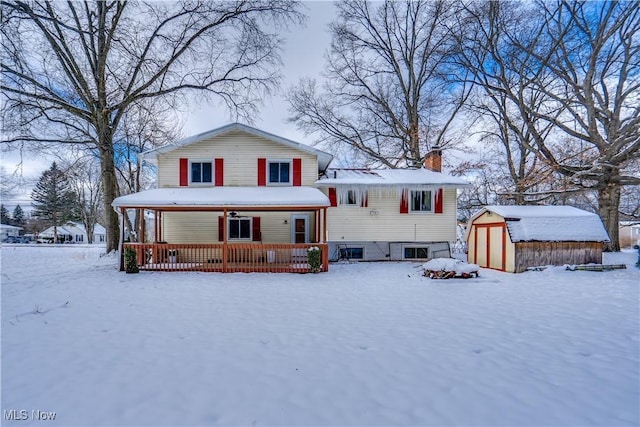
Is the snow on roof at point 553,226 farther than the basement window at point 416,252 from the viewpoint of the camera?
No

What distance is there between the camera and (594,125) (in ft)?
44.9

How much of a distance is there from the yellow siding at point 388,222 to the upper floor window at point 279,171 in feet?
8.07

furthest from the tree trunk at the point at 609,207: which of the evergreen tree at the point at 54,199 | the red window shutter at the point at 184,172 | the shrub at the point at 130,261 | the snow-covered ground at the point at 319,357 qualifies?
the evergreen tree at the point at 54,199

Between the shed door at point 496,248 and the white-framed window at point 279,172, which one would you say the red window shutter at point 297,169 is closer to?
the white-framed window at point 279,172

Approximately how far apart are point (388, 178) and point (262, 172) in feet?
18.7

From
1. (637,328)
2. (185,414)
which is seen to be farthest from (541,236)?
(185,414)

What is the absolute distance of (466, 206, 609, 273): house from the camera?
10500mm

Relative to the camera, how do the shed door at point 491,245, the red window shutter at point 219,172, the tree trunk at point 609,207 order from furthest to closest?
the tree trunk at point 609,207
the red window shutter at point 219,172
the shed door at point 491,245

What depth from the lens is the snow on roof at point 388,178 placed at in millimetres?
12961

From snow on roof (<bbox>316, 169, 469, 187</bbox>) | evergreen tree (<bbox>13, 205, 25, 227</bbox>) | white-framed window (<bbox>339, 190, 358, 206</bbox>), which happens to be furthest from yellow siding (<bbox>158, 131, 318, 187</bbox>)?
evergreen tree (<bbox>13, 205, 25, 227</bbox>)

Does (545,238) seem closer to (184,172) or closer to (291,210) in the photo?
(291,210)

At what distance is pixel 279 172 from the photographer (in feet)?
43.8

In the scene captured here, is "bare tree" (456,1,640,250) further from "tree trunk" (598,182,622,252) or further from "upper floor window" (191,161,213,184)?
"upper floor window" (191,161,213,184)

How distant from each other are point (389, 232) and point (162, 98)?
12.0 m
